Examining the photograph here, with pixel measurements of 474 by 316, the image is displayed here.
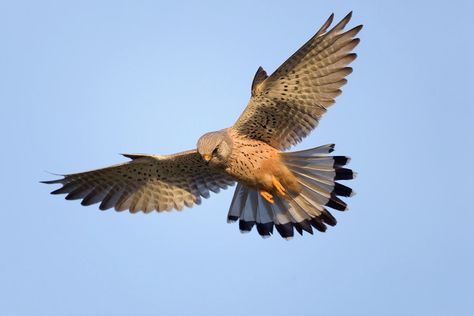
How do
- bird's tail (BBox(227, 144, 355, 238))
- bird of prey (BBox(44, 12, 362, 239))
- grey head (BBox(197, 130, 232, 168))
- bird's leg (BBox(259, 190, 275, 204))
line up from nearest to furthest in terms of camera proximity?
grey head (BBox(197, 130, 232, 168)) → bird of prey (BBox(44, 12, 362, 239)) → bird's tail (BBox(227, 144, 355, 238)) → bird's leg (BBox(259, 190, 275, 204))

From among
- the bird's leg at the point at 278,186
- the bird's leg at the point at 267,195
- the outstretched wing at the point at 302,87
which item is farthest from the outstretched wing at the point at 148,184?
the outstretched wing at the point at 302,87

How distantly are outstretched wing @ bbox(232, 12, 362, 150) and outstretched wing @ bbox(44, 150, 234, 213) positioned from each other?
108cm

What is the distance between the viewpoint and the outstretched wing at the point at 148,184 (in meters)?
10.4

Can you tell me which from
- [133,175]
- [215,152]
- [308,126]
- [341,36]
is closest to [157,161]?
[133,175]

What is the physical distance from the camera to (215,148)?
922 centimetres

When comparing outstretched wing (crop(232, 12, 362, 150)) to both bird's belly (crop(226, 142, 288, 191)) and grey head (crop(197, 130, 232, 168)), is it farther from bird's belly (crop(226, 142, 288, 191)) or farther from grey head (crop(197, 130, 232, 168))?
grey head (crop(197, 130, 232, 168))

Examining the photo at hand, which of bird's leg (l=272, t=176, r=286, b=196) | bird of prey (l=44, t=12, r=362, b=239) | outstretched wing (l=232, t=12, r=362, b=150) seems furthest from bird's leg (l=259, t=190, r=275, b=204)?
outstretched wing (l=232, t=12, r=362, b=150)

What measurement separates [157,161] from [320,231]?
86.8 inches

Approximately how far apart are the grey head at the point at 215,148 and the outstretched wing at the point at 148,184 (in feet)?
2.75

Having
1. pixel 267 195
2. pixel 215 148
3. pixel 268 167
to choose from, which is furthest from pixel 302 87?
pixel 267 195

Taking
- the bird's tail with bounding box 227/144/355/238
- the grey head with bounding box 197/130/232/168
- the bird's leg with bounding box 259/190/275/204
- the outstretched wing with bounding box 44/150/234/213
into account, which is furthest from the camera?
the outstretched wing with bounding box 44/150/234/213

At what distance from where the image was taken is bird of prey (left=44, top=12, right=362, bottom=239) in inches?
364

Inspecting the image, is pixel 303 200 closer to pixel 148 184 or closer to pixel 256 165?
pixel 256 165

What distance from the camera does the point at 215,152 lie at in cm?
927
